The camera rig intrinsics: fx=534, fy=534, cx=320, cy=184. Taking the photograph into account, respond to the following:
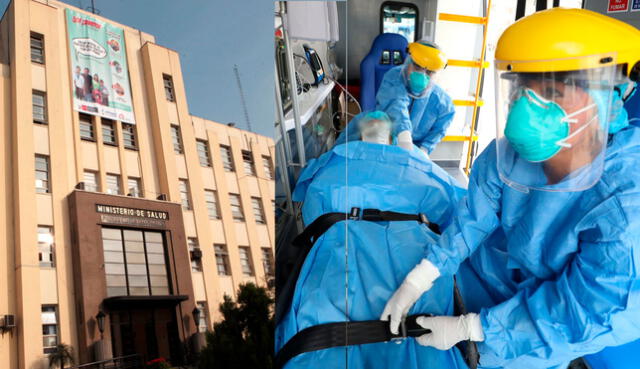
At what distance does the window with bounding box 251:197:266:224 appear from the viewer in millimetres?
881

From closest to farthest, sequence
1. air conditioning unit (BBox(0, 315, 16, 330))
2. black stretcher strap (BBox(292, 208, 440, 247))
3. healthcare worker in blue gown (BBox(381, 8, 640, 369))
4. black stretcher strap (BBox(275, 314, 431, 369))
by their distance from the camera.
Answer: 1. air conditioning unit (BBox(0, 315, 16, 330))
2. healthcare worker in blue gown (BBox(381, 8, 640, 369))
3. black stretcher strap (BBox(275, 314, 431, 369))
4. black stretcher strap (BBox(292, 208, 440, 247))

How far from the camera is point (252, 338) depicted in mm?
882

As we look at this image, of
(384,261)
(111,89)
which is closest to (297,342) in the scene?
(384,261)

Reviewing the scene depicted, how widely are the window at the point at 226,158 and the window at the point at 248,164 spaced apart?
0.07 feet

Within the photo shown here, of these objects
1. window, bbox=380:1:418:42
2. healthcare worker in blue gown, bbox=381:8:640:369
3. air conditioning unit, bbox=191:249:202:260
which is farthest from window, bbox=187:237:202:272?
window, bbox=380:1:418:42

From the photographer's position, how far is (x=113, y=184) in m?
0.80

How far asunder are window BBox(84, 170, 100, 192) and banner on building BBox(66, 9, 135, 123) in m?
0.09

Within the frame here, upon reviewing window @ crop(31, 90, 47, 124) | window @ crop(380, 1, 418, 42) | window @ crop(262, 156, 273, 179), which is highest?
window @ crop(380, 1, 418, 42)

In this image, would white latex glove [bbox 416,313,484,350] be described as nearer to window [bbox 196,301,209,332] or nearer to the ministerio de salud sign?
window [bbox 196,301,209,332]

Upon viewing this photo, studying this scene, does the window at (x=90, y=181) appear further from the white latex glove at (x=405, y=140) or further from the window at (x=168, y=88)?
the white latex glove at (x=405, y=140)

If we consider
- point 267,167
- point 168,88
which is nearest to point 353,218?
point 267,167

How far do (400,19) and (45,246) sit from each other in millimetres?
Answer: 1051

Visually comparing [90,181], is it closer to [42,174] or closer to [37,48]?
[42,174]

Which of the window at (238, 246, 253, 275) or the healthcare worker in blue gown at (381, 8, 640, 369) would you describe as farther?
the healthcare worker in blue gown at (381, 8, 640, 369)
